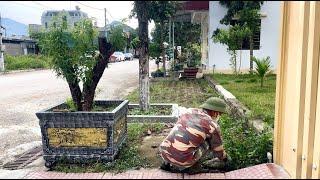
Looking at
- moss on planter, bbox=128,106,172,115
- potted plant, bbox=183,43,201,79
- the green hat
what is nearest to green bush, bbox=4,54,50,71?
potted plant, bbox=183,43,201,79

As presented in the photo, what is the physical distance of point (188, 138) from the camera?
10.8 feet

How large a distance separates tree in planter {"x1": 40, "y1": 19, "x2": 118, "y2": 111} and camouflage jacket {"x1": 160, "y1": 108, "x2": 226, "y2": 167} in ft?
4.35

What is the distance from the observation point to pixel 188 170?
3.39 metres

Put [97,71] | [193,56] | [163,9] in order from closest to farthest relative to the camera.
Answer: [163,9], [97,71], [193,56]

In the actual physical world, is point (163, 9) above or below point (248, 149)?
above

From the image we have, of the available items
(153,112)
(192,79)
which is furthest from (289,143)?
(192,79)

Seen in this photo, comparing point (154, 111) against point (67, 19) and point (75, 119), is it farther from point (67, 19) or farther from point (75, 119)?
point (67, 19)

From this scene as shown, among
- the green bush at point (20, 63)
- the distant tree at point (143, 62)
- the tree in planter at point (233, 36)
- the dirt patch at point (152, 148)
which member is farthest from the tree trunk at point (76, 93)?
the green bush at point (20, 63)

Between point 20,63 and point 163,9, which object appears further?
point 20,63

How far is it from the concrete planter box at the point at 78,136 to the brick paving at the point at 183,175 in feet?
1.64

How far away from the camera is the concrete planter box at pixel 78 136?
3844 millimetres

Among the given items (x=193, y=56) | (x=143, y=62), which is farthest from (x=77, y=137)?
(x=193, y=56)

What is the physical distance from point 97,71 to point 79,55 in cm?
30

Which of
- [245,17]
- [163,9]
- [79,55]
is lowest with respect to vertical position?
[79,55]
